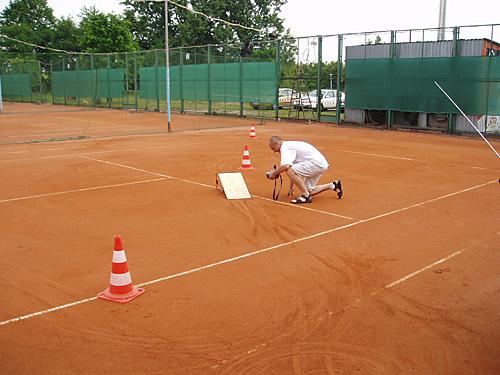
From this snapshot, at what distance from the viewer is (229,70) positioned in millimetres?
32375

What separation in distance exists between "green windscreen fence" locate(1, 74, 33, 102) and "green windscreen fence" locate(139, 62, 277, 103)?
18.7 metres

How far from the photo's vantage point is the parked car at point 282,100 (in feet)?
98.7

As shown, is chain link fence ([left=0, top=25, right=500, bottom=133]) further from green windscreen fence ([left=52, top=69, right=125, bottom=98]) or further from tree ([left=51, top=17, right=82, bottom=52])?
tree ([left=51, top=17, right=82, bottom=52])

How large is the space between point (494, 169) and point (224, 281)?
33.3 feet

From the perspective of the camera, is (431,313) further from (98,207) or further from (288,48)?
(288,48)

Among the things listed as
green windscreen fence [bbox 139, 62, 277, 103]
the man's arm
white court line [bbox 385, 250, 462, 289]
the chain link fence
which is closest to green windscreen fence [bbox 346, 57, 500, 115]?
the chain link fence

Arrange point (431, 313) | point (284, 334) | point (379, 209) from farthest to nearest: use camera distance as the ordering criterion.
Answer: point (379, 209) < point (431, 313) < point (284, 334)

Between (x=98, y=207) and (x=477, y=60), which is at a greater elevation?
(x=477, y=60)

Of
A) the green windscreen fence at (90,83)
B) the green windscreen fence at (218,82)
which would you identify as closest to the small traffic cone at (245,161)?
→ the green windscreen fence at (218,82)

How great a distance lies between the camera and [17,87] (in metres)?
52.8

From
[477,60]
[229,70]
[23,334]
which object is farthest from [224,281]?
[229,70]

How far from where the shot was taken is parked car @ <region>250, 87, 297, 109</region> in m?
30.1

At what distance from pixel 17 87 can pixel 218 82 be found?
94.0 ft

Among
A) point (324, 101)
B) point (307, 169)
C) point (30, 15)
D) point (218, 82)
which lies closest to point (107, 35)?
point (218, 82)
